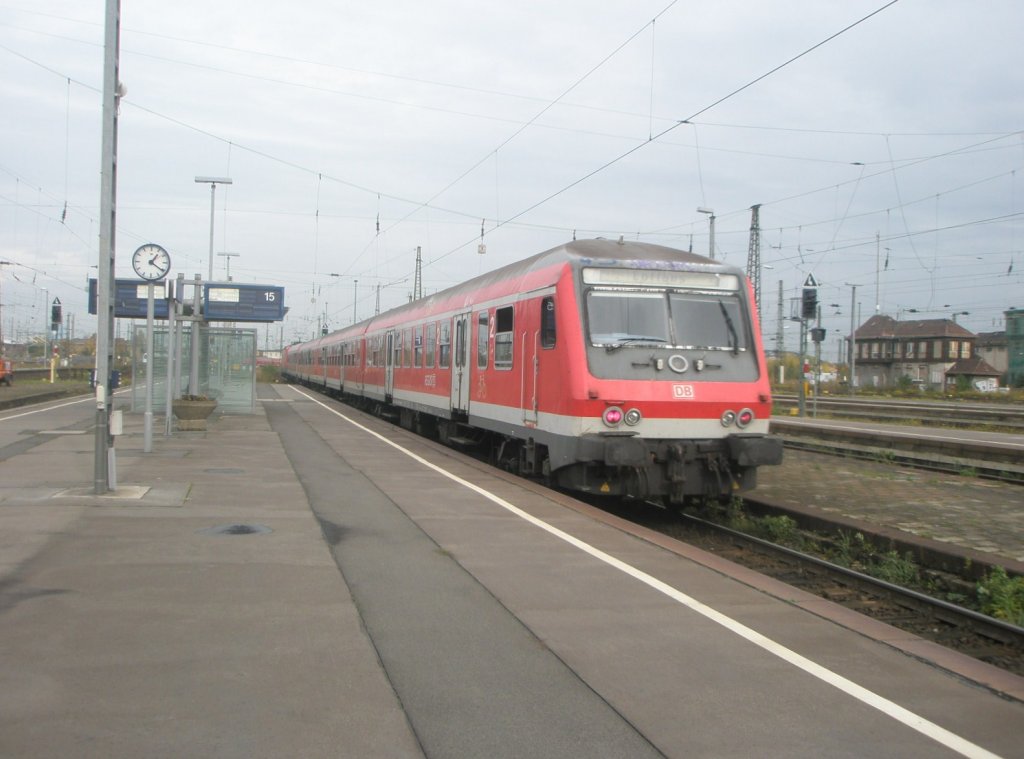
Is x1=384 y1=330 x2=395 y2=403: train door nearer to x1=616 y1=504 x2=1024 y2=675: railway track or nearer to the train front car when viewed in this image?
the train front car

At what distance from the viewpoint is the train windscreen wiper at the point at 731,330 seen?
1150cm

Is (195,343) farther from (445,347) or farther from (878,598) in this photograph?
(878,598)

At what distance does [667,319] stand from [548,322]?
1497 mm

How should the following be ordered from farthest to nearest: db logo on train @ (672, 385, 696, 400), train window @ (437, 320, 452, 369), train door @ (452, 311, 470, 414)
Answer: train window @ (437, 320, 452, 369) < train door @ (452, 311, 470, 414) < db logo on train @ (672, 385, 696, 400)

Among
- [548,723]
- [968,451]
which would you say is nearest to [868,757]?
[548,723]

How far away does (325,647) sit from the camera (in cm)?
549

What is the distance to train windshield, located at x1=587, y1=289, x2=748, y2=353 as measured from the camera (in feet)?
36.4

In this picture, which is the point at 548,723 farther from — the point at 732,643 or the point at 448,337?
the point at 448,337

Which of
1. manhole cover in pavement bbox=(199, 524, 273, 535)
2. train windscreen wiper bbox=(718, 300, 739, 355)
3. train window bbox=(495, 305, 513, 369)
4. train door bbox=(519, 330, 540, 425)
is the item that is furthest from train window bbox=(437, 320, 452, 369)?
manhole cover in pavement bbox=(199, 524, 273, 535)

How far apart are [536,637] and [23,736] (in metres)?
2.91

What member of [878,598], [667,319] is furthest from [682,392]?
[878,598]

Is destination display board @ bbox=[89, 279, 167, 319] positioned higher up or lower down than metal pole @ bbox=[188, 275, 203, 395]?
higher up

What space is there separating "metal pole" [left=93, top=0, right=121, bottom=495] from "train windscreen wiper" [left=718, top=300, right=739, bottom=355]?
24.4ft

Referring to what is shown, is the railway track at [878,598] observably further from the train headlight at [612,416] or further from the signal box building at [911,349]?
the signal box building at [911,349]
